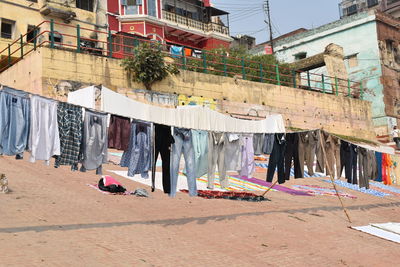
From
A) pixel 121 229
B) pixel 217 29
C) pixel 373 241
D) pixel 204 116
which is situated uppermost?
pixel 217 29

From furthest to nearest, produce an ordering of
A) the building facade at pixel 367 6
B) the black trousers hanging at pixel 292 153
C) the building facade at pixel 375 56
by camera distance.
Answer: the building facade at pixel 367 6 → the building facade at pixel 375 56 → the black trousers hanging at pixel 292 153

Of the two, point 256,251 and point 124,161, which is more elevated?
point 124,161

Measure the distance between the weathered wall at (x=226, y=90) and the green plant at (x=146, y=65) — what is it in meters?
0.36

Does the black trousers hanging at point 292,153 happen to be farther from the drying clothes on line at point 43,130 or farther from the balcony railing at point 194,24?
the balcony railing at point 194,24

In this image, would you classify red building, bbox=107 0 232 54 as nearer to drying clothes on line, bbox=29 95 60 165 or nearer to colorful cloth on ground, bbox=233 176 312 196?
colorful cloth on ground, bbox=233 176 312 196

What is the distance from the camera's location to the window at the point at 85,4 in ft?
92.7

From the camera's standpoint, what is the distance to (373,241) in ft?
32.3

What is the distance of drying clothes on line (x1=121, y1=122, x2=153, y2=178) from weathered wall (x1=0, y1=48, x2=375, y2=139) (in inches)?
401

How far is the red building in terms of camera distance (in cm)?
3034

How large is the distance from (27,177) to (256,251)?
6964 mm

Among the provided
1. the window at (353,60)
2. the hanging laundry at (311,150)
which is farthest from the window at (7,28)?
the window at (353,60)

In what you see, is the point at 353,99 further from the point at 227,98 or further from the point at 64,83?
the point at 64,83

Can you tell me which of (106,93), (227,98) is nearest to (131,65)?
(227,98)

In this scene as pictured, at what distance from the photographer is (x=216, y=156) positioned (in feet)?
32.3
